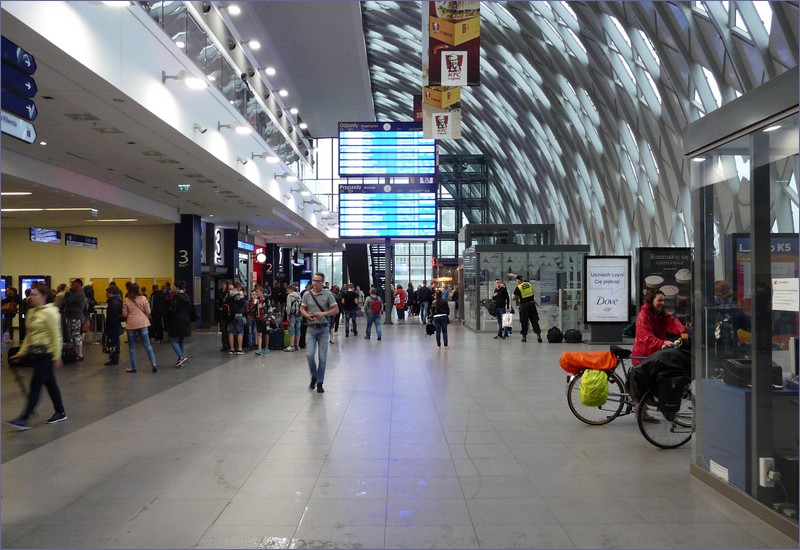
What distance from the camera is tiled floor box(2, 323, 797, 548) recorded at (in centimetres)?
467

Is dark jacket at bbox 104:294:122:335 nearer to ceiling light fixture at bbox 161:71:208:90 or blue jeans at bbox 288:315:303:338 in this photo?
blue jeans at bbox 288:315:303:338

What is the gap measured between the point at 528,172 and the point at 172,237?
21.5 meters

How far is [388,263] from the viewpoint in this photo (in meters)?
27.8

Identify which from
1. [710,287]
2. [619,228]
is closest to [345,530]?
[710,287]

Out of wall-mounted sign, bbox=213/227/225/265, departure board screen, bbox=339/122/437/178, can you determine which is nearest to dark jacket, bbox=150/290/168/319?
departure board screen, bbox=339/122/437/178

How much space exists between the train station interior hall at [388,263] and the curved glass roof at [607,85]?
112 mm

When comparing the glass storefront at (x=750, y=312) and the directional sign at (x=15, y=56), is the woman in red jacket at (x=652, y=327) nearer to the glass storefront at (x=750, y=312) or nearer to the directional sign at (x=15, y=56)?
the glass storefront at (x=750, y=312)

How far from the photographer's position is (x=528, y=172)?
135 feet

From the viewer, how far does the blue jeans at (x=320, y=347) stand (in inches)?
430

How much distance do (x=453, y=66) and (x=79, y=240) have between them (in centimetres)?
1536

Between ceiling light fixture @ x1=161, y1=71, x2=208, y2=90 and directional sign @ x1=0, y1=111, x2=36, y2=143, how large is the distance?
5841 millimetres

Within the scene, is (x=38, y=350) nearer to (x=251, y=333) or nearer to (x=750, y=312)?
(x=750, y=312)

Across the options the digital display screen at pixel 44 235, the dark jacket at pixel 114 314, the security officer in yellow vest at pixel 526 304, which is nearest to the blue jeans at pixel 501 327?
the security officer in yellow vest at pixel 526 304

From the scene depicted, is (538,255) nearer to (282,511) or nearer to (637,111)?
(637,111)
